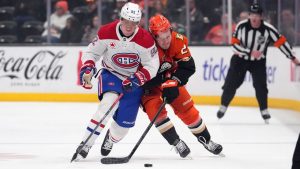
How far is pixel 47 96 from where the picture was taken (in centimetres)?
1175

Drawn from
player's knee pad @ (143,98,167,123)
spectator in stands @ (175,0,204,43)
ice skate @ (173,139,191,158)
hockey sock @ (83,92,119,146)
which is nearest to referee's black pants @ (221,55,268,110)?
spectator in stands @ (175,0,204,43)

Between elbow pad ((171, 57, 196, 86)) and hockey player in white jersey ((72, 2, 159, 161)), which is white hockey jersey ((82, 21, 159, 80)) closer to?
hockey player in white jersey ((72, 2, 159, 161))

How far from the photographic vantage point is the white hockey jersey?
256 inches

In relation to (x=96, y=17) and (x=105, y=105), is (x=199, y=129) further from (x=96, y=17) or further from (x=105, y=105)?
(x=96, y=17)

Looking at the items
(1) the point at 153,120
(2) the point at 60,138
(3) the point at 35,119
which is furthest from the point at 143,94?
(3) the point at 35,119

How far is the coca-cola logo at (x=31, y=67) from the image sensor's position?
38.6 ft

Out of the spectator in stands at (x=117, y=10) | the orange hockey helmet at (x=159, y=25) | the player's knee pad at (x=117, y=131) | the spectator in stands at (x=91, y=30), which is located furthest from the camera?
the spectator in stands at (x=91, y=30)

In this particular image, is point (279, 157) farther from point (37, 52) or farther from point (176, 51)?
point (37, 52)

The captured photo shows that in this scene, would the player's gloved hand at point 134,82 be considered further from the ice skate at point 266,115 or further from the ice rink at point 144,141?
the ice skate at point 266,115

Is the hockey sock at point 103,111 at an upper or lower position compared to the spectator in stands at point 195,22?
upper

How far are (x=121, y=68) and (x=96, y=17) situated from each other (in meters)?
5.67

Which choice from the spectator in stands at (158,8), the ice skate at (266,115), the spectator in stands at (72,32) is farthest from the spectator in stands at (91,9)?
the ice skate at (266,115)

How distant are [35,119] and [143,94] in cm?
341

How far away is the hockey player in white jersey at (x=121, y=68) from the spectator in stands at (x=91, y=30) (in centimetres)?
559
